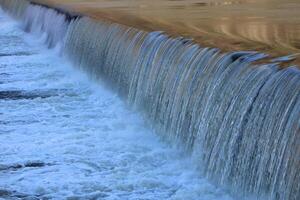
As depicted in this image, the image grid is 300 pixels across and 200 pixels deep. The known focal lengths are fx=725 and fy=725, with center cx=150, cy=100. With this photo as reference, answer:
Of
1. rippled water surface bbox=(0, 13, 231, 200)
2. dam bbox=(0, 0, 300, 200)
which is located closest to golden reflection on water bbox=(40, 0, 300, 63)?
dam bbox=(0, 0, 300, 200)

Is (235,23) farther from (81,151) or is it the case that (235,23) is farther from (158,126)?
(81,151)

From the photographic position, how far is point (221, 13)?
46.7ft

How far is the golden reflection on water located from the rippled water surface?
1306 millimetres

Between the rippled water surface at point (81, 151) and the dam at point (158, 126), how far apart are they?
0.04ft

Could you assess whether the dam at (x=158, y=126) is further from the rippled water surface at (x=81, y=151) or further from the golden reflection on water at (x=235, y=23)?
the golden reflection on water at (x=235, y=23)

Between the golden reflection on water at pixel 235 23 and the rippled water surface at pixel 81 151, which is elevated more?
the golden reflection on water at pixel 235 23

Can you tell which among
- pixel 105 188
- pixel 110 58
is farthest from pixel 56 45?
pixel 105 188

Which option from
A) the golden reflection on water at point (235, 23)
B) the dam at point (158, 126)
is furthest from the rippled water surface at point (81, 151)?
the golden reflection on water at point (235, 23)

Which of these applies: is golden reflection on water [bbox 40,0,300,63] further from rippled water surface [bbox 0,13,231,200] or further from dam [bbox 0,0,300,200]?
rippled water surface [bbox 0,13,231,200]

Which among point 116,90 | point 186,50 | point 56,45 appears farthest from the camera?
point 56,45

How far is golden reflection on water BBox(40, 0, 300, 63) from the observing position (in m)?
8.05

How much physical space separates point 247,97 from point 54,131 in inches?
133

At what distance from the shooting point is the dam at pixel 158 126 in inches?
223

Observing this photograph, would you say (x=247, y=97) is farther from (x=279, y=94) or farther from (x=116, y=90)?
(x=116, y=90)
